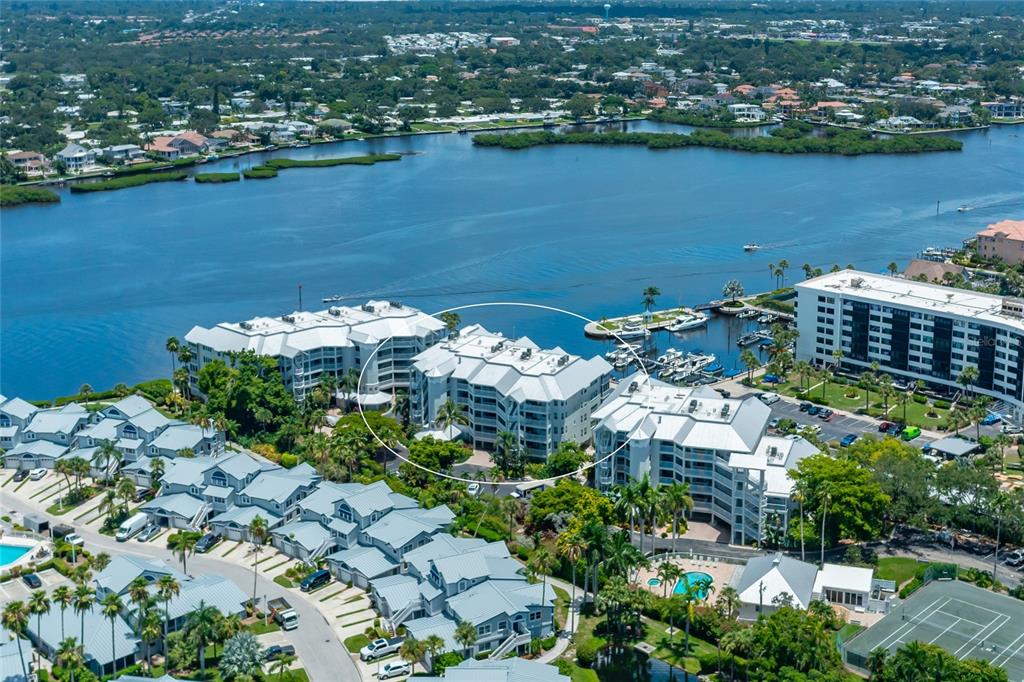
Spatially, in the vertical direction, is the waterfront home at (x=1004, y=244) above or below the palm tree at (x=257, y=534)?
above

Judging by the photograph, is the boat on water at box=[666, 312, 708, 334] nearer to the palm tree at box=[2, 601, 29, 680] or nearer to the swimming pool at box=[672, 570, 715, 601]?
the swimming pool at box=[672, 570, 715, 601]

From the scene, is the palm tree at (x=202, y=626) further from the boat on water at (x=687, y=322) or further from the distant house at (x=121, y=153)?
the distant house at (x=121, y=153)

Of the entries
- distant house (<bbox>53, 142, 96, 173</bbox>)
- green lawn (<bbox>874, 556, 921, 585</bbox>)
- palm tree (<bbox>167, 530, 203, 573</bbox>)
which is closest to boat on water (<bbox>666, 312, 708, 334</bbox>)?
green lawn (<bbox>874, 556, 921, 585</bbox>)

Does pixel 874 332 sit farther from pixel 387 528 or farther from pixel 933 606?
pixel 387 528

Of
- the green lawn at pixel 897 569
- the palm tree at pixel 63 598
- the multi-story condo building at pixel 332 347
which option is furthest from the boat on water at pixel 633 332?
the palm tree at pixel 63 598

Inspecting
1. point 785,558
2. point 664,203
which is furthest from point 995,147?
point 785,558
